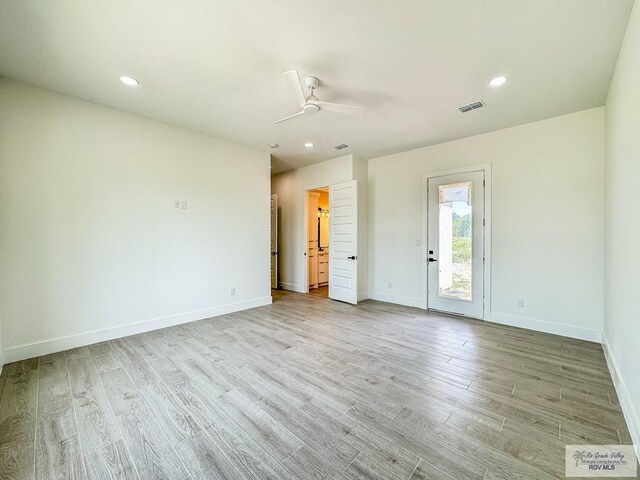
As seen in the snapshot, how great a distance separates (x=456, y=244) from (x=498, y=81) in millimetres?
2433

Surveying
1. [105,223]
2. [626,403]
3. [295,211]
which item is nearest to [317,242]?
[295,211]

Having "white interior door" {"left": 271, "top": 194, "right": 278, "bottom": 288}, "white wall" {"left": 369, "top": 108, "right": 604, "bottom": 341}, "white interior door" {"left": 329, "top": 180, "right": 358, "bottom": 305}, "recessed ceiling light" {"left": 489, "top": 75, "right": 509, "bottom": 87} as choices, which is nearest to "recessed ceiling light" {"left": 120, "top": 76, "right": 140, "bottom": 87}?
"white interior door" {"left": 329, "top": 180, "right": 358, "bottom": 305}

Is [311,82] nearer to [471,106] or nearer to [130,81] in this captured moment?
[130,81]

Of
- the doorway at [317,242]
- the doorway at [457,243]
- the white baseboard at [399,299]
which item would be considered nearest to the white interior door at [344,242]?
the white baseboard at [399,299]

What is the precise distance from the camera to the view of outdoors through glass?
431 cm

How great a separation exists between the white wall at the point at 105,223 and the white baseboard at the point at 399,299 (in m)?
2.69

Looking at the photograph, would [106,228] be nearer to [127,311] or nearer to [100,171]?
[100,171]

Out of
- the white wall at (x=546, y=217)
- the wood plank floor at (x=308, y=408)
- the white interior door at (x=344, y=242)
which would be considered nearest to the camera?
the wood plank floor at (x=308, y=408)

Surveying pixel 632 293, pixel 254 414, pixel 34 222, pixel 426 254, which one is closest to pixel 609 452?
pixel 632 293

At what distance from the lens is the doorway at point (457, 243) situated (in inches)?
165

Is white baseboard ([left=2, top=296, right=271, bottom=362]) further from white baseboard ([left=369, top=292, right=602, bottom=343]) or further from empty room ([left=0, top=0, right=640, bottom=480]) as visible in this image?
white baseboard ([left=369, top=292, right=602, bottom=343])

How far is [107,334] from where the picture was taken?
3.38 metres

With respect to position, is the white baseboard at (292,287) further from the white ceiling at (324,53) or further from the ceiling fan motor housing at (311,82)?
the ceiling fan motor housing at (311,82)

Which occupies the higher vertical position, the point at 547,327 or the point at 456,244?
the point at 456,244
